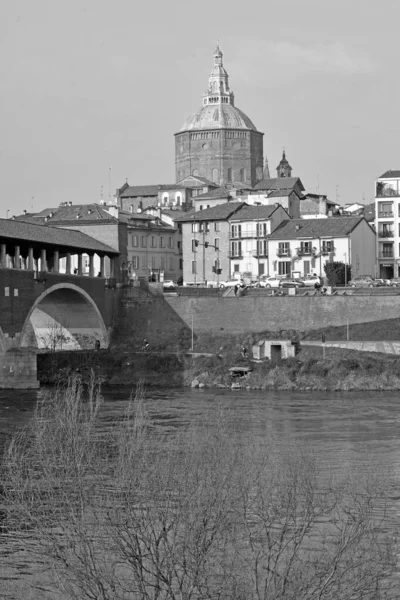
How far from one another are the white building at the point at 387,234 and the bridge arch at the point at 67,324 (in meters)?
28.1

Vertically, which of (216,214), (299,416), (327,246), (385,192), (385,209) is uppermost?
(385,192)

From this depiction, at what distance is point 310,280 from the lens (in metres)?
80.2

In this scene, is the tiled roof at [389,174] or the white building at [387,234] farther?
the tiled roof at [389,174]

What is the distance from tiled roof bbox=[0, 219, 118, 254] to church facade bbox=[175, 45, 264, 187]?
171 ft

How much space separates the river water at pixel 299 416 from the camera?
37031 millimetres

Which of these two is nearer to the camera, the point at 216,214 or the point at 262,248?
the point at 262,248

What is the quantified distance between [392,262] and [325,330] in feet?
86.8

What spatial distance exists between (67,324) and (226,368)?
12624mm

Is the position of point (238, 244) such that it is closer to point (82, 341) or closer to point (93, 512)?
point (82, 341)

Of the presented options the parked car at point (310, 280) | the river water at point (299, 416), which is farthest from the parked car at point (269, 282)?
the river water at point (299, 416)

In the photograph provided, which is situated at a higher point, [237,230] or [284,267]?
[237,230]

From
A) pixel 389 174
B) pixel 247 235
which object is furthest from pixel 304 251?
pixel 389 174

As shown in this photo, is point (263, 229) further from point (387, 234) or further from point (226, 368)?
point (226, 368)

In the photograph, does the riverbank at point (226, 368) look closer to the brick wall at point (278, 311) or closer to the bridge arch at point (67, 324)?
the brick wall at point (278, 311)
